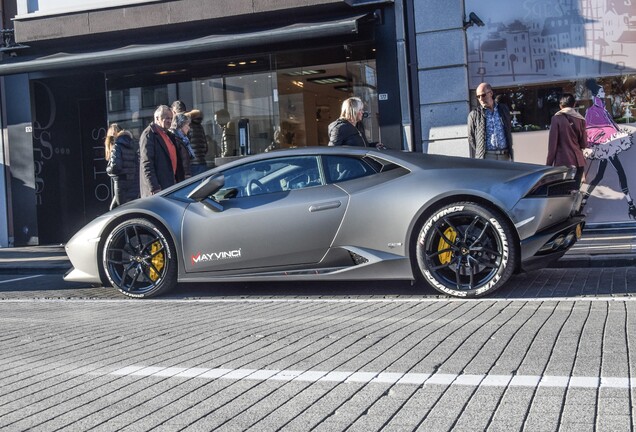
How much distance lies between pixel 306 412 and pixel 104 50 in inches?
486

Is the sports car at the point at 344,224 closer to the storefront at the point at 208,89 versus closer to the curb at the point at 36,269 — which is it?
the curb at the point at 36,269

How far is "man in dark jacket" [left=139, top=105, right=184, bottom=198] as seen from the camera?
1002 cm

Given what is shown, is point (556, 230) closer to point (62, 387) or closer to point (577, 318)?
point (577, 318)

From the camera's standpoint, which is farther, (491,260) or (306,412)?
(491,260)

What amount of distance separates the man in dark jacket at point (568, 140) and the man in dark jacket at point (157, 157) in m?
4.85

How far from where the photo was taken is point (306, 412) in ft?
12.1

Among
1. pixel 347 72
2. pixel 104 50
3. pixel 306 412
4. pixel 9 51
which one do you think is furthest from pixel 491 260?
pixel 9 51

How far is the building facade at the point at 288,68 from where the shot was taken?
515 inches

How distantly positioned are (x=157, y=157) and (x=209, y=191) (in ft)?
8.17

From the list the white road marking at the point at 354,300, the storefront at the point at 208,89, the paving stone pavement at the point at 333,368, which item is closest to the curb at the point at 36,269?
the white road marking at the point at 354,300

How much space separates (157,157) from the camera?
400 inches

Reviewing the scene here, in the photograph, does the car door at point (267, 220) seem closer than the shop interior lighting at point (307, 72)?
Yes

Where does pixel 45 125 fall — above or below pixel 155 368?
above

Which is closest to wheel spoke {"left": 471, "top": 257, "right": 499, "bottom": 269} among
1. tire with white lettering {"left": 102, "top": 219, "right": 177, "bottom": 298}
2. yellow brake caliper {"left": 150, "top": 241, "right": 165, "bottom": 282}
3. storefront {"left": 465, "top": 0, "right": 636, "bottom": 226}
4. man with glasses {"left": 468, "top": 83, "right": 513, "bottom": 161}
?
tire with white lettering {"left": 102, "top": 219, "right": 177, "bottom": 298}
